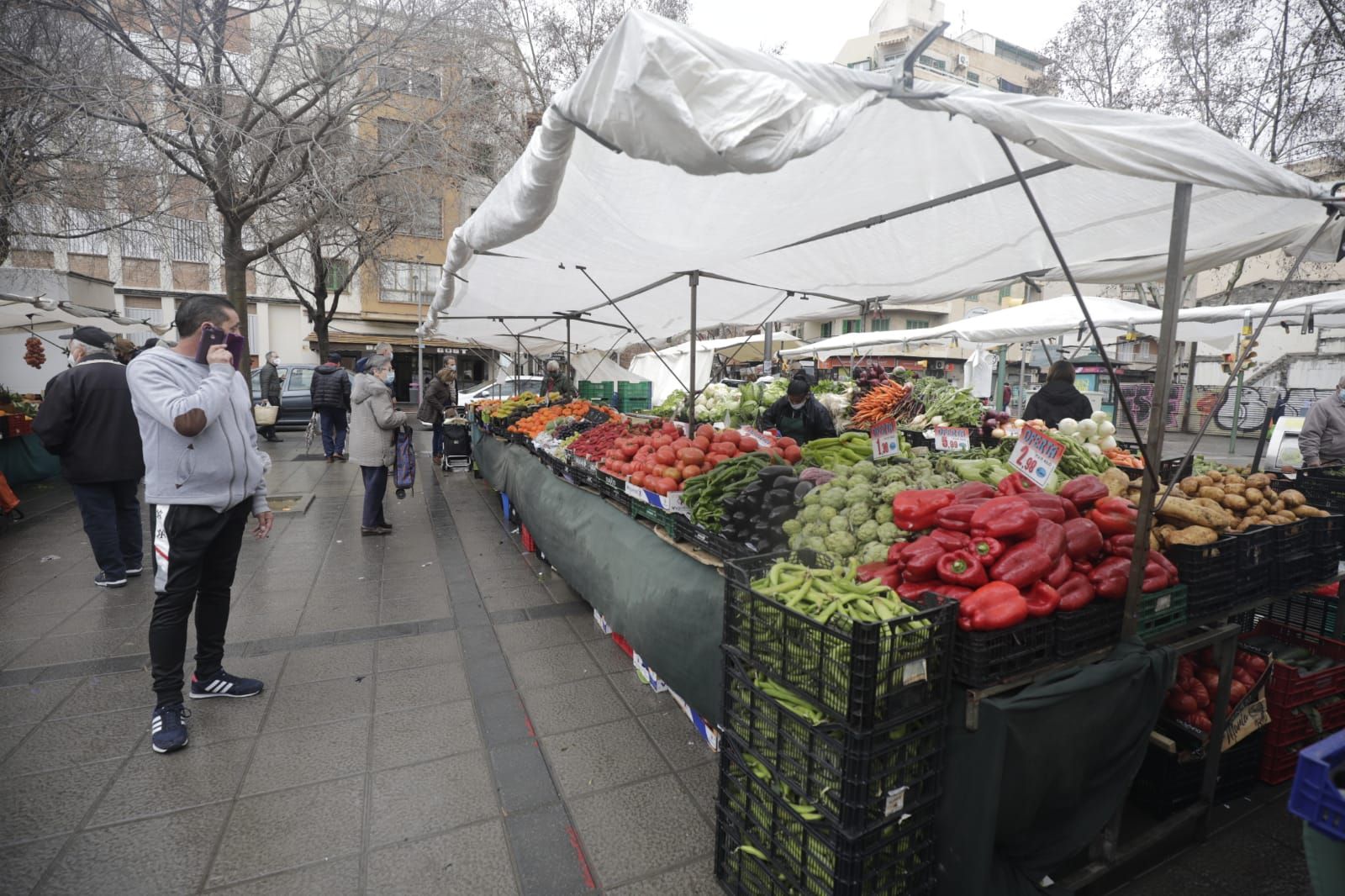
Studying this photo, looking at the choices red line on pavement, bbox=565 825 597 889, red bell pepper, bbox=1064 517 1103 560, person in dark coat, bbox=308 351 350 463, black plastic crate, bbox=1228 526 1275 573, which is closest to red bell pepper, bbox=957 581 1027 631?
red bell pepper, bbox=1064 517 1103 560

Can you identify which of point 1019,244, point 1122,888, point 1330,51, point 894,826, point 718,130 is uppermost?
point 1330,51

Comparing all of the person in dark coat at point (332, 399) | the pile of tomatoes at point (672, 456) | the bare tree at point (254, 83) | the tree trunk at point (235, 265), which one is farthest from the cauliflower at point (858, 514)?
the person in dark coat at point (332, 399)

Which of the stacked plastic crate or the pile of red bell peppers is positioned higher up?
the pile of red bell peppers

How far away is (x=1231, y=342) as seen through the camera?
50.7ft

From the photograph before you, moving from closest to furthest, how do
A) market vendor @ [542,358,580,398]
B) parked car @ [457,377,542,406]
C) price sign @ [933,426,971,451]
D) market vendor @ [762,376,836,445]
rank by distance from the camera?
price sign @ [933,426,971,451]
market vendor @ [762,376,836,445]
market vendor @ [542,358,580,398]
parked car @ [457,377,542,406]

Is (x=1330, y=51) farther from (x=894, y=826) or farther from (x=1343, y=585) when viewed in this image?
(x=894, y=826)

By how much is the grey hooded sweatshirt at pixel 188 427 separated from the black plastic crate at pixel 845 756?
2.68 metres

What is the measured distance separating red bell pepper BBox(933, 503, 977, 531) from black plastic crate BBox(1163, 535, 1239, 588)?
90 centimetres

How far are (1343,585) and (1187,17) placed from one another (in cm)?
1730

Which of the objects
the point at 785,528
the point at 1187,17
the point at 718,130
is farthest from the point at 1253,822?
the point at 1187,17

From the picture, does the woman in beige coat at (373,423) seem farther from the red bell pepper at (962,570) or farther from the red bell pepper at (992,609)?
the red bell pepper at (992,609)

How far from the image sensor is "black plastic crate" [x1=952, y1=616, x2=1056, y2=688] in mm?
1890

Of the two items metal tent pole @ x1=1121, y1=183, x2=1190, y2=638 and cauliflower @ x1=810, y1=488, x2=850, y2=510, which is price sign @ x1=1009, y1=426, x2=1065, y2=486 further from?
cauliflower @ x1=810, y1=488, x2=850, y2=510

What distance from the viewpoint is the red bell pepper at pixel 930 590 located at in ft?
6.75
